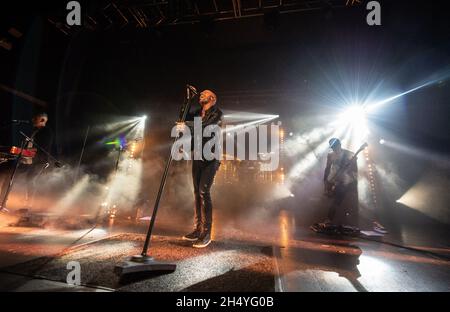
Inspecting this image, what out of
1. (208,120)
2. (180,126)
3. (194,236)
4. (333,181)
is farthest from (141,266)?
(333,181)

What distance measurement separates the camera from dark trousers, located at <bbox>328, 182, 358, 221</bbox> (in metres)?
4.88

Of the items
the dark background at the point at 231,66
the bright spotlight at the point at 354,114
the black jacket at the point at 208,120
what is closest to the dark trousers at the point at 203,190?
the black jacket at the point at 208,120

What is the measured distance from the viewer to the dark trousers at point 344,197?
16.0 feet

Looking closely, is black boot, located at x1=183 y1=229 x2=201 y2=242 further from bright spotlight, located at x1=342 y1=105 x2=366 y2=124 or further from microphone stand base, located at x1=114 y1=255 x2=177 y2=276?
bright spotlight, located at x1=342 y1=105 x2=366 y2=124

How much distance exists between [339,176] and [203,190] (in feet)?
11.7

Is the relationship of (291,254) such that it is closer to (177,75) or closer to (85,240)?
(85,240)

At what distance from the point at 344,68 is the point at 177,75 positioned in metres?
5.89

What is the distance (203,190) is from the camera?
3.01m

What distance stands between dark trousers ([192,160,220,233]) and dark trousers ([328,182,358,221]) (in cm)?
334

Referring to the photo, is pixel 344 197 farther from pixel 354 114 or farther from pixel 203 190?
pixel 354 114

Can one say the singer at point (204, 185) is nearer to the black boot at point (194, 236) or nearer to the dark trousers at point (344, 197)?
the black boot at point (194, 236)

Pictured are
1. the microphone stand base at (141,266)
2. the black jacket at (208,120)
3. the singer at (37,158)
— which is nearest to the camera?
the microphone stand base at (141,266)

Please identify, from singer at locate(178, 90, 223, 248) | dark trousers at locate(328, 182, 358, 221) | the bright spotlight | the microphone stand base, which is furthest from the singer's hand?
the bright spotlight
